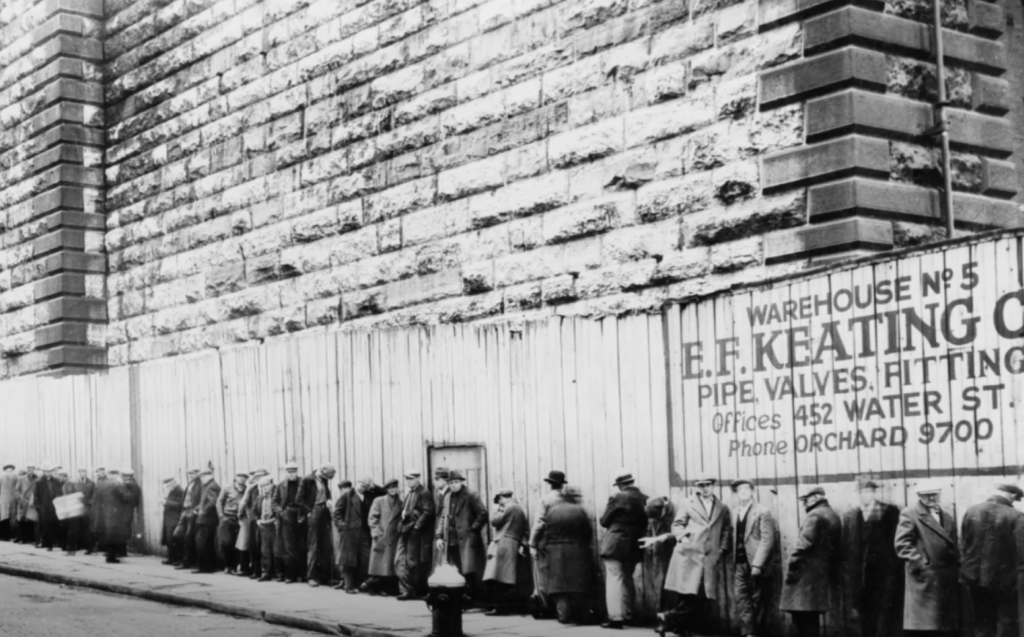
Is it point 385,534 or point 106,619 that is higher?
point 385,534

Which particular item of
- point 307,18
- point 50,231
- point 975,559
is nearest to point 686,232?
point 975,559

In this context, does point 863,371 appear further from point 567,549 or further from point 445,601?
point 445,601

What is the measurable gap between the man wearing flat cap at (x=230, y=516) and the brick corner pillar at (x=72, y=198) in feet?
18.0

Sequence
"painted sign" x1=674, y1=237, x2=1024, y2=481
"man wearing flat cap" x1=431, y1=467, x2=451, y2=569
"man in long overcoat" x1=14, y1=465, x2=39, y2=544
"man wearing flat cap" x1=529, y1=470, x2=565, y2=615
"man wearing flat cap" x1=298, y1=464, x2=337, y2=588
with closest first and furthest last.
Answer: "painted sign" x1=674, y1=237, x2=1024, y2=481, "man wearing flat cap" x1=529, y1=470, x2=565, y2=615, "man wearing flat cap" x1=431, y1=467, x2=451, y2=569, "man wearing flat cap" x1=298, y1=464, x2=337, y2=588, "man in long overcoat" x1=14, y1=465, x2=39, y2=544

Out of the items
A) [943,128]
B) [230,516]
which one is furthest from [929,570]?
[230,516]

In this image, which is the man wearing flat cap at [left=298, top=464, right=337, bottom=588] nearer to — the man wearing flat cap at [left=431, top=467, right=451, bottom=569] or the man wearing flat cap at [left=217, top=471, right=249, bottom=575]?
the man wearing flat cap at [left=217, top=471, right=249, bottom=575]

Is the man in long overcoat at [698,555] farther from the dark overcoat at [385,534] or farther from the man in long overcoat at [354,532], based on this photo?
the man in long overcoat at [354,532]

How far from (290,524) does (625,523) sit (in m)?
5.75

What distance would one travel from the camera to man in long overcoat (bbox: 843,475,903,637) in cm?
1166

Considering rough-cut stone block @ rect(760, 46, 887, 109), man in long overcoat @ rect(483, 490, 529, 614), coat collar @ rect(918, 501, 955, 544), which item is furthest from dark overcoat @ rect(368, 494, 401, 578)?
coat collar @ rect(918, 501, 955, 544)

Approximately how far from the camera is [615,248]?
15.3 meters

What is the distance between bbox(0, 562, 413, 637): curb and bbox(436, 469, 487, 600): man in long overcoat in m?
1.88

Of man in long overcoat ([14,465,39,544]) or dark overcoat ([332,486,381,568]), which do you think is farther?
man in long overcoat ([14,465,39,544])

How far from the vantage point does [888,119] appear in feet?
43.5
